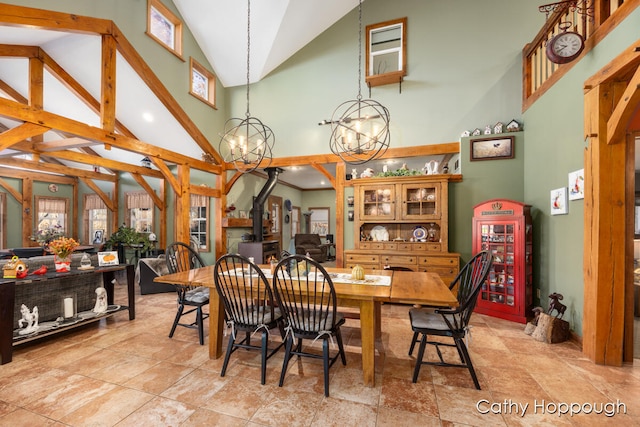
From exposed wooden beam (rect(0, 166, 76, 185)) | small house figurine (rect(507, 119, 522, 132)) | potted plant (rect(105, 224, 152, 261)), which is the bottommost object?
potted plant (rect(105, 224, 152, 261))

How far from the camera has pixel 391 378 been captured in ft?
7.24

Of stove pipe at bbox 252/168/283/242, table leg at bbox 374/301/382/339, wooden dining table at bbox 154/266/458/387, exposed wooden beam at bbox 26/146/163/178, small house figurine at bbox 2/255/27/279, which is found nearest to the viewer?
wooden dining table at bbox 154/266/458/387

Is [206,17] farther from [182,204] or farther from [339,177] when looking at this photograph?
[339,177]

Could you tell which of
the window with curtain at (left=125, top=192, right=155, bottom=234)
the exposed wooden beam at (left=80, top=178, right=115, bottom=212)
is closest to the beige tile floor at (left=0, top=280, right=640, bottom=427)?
the window with curtain at (left=125, top=192, right=155, bottom=234)

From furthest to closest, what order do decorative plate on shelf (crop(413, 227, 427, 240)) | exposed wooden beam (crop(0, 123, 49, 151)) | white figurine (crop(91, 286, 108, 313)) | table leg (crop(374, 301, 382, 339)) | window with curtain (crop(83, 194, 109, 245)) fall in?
1. window with curtain (crop(83, 194, 109, 245))
2. decorative plate on shelf (crop(413, 227, 427, 240))
3. white figurine (crop(91, 286, 108, 313))
4. exposed wooden beam (crop(0, 123, 49, 151))
5. table leg (crop(374, 301, 382, 339))

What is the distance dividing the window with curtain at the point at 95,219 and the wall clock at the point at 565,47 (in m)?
10.1

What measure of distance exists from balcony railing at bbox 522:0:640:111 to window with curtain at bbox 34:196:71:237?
10691 millimetres

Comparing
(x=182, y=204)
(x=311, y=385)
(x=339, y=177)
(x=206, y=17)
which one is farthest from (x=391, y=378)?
(x=206, y=17)

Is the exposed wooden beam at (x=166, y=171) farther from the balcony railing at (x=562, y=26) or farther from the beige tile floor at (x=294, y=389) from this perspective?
the balcony railing at (x=562, y=26)

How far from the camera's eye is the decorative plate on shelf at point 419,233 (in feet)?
15.6

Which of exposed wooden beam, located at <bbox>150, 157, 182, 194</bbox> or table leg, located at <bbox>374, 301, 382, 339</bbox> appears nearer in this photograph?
table leg, located at <bbox>374, 301, 382, 339</bbox>

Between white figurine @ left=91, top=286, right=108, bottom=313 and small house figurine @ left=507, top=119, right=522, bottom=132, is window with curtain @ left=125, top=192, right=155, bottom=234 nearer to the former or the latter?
white figurine @ left=91, top=286, right=108, bottom=313

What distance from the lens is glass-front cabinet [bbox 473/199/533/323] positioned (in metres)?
3.51

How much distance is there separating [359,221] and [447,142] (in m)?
1.97
